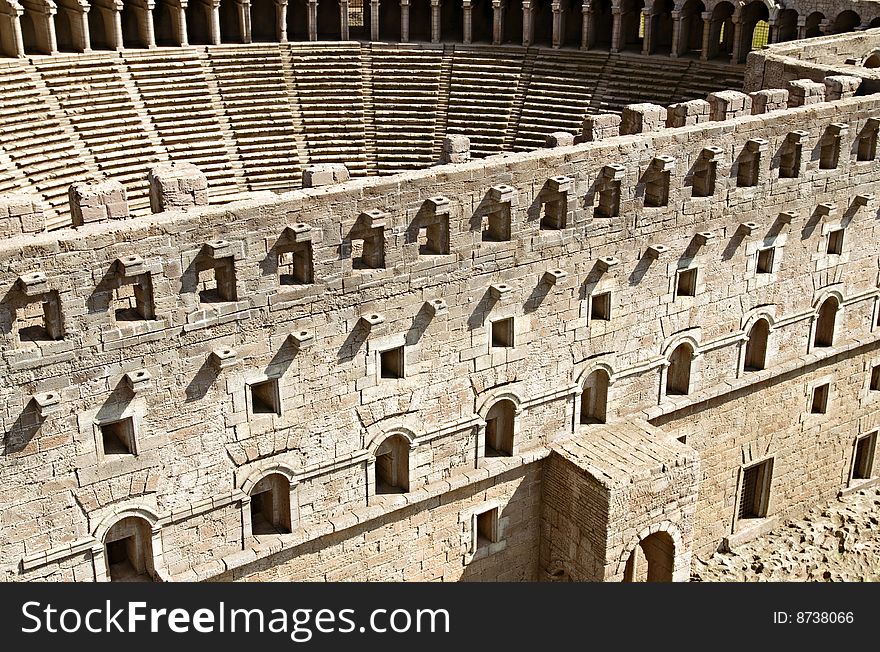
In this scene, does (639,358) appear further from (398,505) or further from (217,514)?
(217,514)

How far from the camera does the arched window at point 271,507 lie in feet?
70.3

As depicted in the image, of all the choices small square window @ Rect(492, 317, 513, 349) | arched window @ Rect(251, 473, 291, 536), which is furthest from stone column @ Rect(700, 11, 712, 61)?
arched window @ Rect(251, 473, 291, 536)

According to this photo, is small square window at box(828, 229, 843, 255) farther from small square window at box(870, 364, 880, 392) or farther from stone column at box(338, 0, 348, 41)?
stone column at box(338, 0, 348, 41)

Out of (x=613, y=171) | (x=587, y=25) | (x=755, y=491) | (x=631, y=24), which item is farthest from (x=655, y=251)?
(x=631, y=24)

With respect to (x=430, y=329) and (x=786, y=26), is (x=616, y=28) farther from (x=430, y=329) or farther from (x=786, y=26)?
(x=430, y=329)

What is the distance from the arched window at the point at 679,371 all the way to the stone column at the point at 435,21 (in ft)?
55.7

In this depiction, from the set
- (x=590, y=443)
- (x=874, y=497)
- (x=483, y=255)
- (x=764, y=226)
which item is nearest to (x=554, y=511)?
(x=590, y=443)

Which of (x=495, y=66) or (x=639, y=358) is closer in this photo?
(x=639, y=358)

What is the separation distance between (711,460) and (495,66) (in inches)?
624

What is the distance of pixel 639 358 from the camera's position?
988 inches

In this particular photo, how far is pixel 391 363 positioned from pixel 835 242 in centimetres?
1124

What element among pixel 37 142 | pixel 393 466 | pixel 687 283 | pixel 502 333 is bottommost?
pixel 393 466

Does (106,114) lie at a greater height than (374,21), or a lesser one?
lesser

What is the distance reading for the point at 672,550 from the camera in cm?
2428
